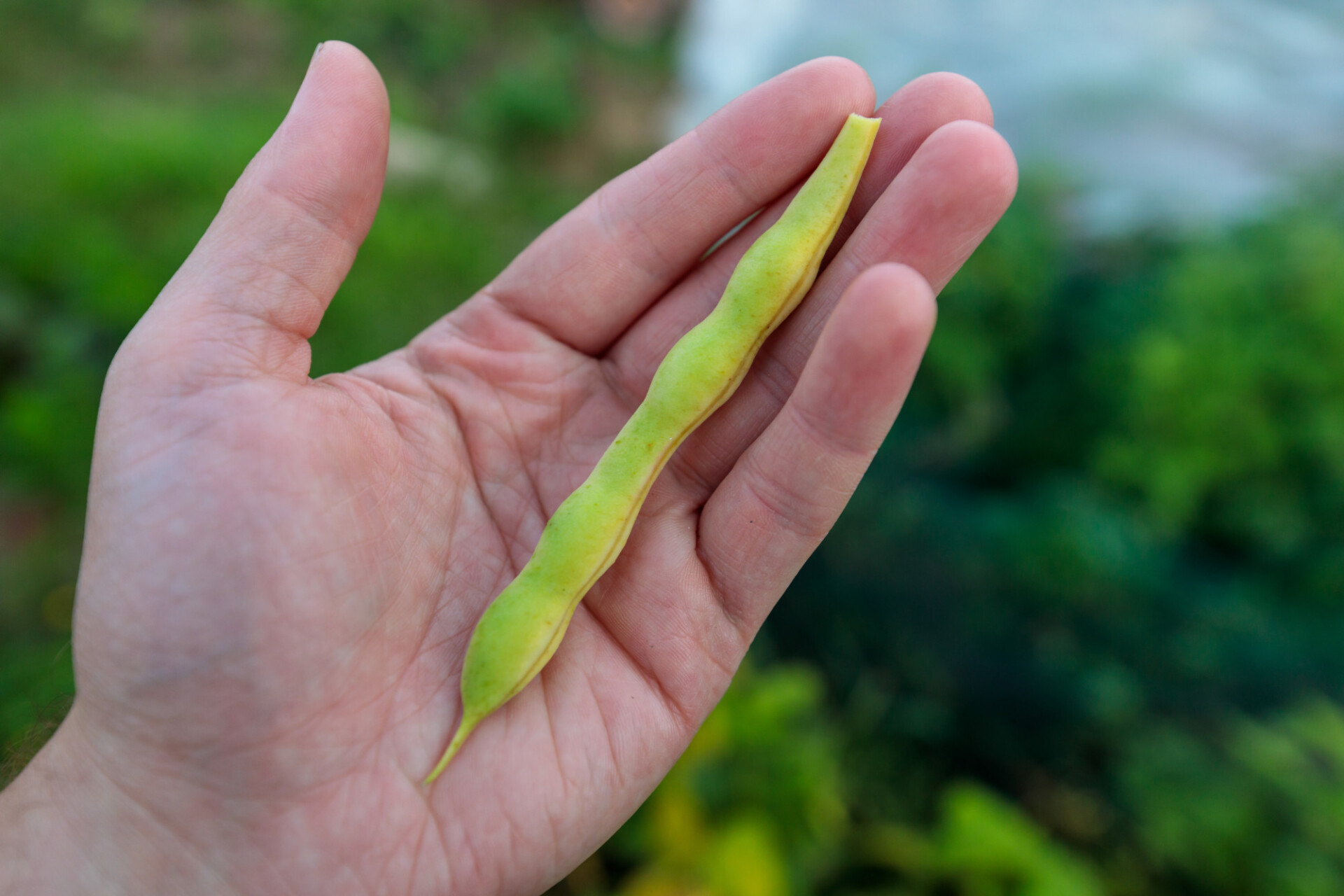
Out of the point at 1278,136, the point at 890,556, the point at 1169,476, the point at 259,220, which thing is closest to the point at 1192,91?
the point at 1278,136

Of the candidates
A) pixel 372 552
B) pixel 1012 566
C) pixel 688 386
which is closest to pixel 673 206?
pixel 688 386

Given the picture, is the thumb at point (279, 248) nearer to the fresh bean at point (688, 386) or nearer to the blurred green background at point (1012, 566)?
the fresh bean at point (688, 386)

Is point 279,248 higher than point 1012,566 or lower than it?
higher

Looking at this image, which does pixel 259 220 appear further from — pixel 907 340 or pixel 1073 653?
pixel 1073 653

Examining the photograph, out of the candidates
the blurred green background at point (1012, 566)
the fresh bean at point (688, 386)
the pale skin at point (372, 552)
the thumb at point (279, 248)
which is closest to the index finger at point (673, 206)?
the pale skin at point (372, 552)

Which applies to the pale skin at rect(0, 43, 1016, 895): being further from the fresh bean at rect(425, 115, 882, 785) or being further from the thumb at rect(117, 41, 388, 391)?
the fresh bean at rect(425, 115, 882, 785)

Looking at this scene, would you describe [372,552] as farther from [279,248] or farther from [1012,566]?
[1012,566]
